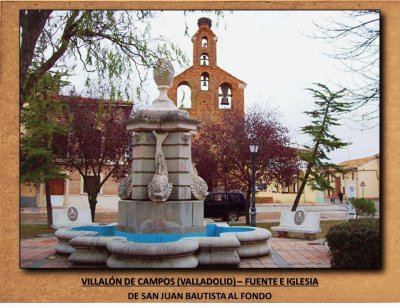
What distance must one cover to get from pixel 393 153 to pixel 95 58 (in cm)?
483

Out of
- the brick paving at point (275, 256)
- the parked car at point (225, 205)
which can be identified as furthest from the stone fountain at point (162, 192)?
the parked car at point (225, 205)

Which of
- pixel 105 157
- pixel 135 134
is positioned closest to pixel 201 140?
pixel 105 157

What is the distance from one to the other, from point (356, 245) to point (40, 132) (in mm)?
9600

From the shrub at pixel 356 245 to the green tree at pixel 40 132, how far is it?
17.9 ft

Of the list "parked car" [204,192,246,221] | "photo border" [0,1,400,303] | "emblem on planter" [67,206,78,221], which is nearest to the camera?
"photo border" [0,1,400,303]

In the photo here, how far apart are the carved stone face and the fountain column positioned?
0.02m

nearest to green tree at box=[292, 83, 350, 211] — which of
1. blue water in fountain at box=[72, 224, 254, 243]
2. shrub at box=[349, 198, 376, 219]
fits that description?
shrub at box=[349, 198, 376, 219]

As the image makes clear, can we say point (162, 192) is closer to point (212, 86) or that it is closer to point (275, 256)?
point (275, 256)

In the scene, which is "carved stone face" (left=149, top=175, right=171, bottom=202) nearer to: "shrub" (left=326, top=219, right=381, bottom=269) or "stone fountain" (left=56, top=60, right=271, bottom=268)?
"stone fountain" (left=56, top=60, right=271, bottom=268)

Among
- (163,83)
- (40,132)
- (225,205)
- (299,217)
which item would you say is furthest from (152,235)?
(225,205)

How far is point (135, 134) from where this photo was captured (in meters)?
8.11

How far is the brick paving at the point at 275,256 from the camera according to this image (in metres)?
7.27

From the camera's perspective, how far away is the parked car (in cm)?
1953

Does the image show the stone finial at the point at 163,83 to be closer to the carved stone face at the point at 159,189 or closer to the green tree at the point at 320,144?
the carved stone face at the point at 159,189
